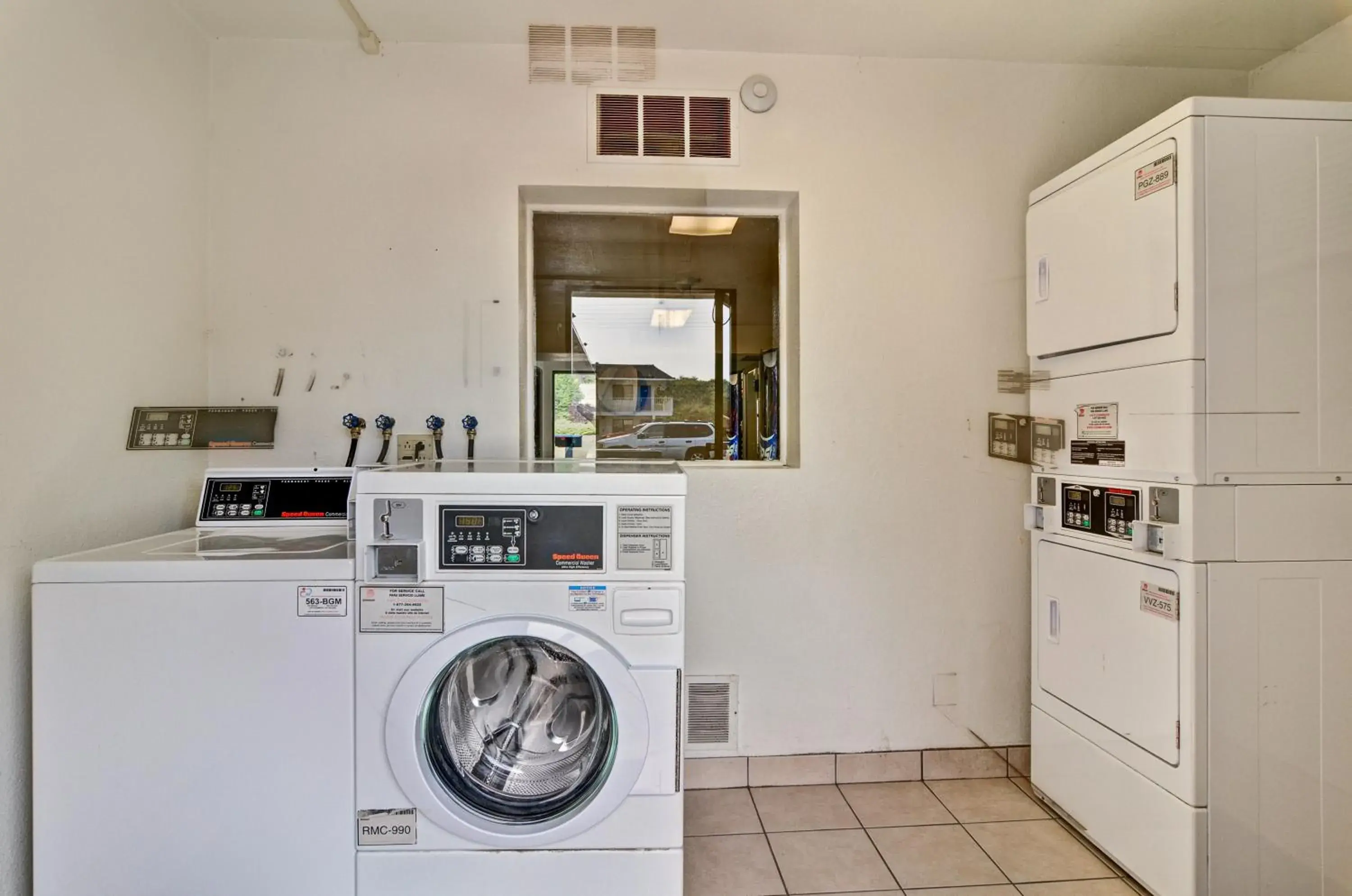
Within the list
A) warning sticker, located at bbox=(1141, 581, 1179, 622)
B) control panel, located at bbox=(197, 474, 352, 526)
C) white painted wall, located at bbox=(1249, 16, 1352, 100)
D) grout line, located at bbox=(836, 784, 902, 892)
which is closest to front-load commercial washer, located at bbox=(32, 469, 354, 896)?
control panel, located at bbox=(197, 474, 352, 526)

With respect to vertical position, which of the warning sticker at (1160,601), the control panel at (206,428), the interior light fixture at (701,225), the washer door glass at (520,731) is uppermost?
the interior light fixture at (701,225)

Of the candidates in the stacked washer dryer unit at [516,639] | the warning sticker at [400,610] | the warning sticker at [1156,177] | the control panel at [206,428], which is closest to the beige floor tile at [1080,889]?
the stacked washer dryer unit at [516,639]

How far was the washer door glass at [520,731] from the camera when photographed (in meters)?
1.42

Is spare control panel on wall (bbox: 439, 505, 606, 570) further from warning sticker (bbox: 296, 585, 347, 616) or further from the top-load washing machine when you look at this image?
the top-load washing machine

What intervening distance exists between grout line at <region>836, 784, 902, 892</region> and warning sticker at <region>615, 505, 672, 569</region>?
106cm

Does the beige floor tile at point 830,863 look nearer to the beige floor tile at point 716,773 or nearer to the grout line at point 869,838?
the grout line at point 869,838

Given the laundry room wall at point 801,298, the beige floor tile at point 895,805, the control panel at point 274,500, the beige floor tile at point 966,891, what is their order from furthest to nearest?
the laundry room wall at point 801,298
the beige floor tile at point 895,805
the control panel at point 274,500
the beige floor tile at point 966,891

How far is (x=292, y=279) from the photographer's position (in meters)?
2.06

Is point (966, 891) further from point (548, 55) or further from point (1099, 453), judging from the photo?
point (548, 55)

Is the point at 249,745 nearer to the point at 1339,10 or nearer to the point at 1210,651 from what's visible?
the point at 1210,651

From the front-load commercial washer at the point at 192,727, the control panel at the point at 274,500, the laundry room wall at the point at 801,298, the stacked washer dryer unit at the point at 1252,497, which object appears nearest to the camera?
the front-load commercial washer at the point at 192,727

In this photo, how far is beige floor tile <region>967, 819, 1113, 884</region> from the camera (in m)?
1.69

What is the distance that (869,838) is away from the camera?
1.83 meters

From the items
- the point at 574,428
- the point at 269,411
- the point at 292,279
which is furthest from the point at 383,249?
Answer: the point at 574,428
